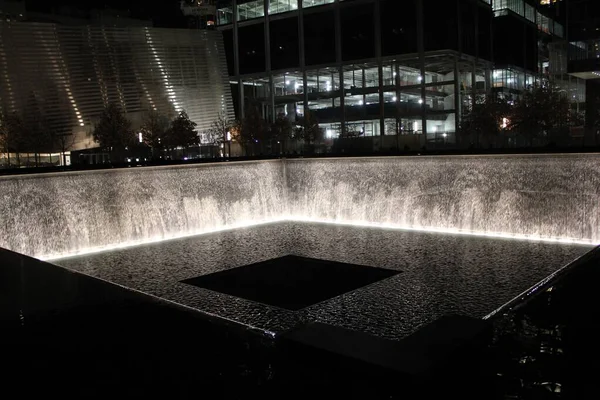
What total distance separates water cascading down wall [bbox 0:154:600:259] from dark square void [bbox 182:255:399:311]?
237 inches

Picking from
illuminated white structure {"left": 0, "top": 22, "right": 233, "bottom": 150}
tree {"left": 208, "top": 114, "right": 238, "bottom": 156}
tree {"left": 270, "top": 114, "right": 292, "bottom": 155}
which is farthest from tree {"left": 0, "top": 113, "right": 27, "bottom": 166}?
tree {"left": 270, "top": 114, "right": 292, "bottom": 155}

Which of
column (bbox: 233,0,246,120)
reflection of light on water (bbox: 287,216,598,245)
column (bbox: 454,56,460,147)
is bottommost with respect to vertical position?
reflection of light on water (bbox: 287,216,598,245)

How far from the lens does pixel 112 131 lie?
3503cm

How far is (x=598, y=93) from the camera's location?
44.4 m

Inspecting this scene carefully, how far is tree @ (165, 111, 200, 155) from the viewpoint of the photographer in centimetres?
3793

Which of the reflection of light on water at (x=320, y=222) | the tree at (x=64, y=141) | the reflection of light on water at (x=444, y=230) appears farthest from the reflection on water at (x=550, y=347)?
the tree at (x=64, y=141)

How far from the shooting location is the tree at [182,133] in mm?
37934

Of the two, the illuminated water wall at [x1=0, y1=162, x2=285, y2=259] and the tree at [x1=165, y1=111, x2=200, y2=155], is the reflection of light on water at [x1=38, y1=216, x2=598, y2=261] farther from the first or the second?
the tree at [x1=165, y1=111, x2=200, y2=155]

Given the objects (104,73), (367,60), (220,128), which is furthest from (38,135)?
(367,60)

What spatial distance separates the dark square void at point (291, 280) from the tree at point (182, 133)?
27.3 m

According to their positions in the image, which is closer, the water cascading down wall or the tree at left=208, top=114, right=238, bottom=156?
the water cascading down wall

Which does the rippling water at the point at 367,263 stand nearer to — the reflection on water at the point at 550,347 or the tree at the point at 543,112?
the reflection on water at the point at 550,347

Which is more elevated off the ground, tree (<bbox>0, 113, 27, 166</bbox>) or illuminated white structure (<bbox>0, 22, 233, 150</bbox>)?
illuminated white structure (<bbox>0, 22, 233, 150</bbox>)

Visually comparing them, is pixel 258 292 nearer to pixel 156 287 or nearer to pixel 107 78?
pixel 156 287
